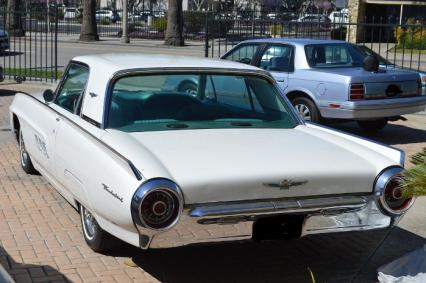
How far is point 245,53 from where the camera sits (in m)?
12.2

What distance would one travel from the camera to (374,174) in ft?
16.3

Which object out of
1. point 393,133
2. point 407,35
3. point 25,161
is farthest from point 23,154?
point 407,35

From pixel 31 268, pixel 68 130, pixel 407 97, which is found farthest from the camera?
pixel 407 97

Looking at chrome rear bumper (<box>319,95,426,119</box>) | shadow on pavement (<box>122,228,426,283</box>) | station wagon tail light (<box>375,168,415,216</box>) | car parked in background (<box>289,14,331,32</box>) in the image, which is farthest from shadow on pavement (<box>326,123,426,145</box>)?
station wagon tail light (<box>375,168,415,216</box>)

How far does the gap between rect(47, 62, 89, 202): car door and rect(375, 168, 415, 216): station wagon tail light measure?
209cm

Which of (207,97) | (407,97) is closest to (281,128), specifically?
(207,97)

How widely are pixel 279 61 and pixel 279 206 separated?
7.09 metres

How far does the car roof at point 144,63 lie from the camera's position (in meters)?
5.82

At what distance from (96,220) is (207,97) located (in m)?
1.45

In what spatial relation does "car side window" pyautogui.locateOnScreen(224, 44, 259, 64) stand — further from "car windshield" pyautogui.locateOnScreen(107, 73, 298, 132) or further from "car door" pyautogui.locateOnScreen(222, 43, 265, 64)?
"car windshield" pyautogui.locateOnScreen(107, 73, 298, 132)

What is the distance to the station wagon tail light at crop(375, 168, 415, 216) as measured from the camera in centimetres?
495

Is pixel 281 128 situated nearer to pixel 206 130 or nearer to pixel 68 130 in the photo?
pixel 206 130

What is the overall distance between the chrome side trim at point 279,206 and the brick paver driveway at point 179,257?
0.33m

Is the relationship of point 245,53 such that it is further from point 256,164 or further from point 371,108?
point 256,164
